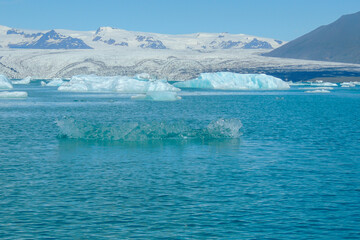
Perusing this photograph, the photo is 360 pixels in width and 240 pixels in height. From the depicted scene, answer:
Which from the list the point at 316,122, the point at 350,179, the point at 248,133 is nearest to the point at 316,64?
the point at 316,122

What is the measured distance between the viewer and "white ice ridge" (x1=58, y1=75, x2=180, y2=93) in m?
53.6

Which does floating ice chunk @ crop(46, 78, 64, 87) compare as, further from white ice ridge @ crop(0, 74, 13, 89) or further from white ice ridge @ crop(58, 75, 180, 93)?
white ice ridge @ crop(58, 75, 180, 93)

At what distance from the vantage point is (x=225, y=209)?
355 inches

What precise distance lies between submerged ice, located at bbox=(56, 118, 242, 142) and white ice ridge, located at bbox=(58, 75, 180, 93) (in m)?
35.4

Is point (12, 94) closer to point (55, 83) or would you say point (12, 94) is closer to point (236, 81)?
point (236, 81)

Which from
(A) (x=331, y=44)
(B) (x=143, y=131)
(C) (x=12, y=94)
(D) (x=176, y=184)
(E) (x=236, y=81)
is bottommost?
(D) (x=176, y=184)

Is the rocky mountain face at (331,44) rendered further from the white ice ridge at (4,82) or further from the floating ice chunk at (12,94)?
the floating ice chunk at (12,94)

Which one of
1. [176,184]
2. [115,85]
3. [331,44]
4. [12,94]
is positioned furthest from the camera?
[331,44]

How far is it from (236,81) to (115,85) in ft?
57.8

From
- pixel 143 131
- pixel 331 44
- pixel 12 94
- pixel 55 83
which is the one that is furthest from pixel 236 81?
pixel 331 44

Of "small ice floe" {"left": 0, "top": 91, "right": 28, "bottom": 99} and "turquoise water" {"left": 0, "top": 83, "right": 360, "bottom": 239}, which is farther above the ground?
"small ice floe" {"left": 0, "top": 91, "right": 28, "bottom": 99}

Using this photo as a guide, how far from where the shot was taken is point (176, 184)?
10891 mm

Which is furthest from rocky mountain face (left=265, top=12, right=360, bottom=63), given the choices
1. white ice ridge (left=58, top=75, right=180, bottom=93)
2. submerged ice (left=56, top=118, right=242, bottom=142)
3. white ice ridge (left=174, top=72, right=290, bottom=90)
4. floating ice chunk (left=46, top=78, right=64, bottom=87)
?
submerged ice (left=56, top=118, right=242, bottom=142)

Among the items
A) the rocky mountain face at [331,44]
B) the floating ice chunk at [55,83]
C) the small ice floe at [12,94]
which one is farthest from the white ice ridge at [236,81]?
the rocky mountain face at [331,44]
